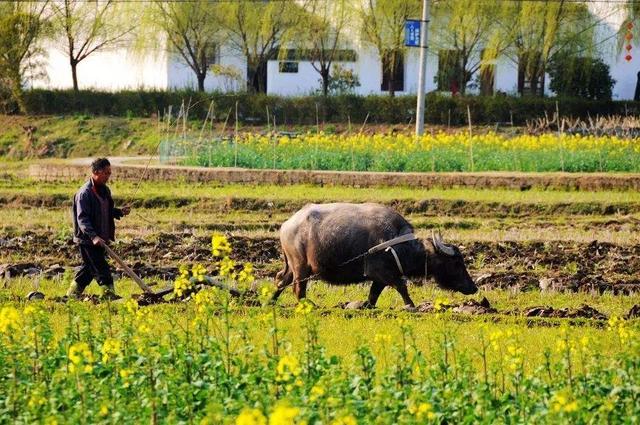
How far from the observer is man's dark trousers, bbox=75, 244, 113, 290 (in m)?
13.0

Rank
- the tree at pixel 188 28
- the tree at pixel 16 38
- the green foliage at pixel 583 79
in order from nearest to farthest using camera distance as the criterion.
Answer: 1. the tree at pixel 16 38
2. the green foliage at pixel 583 79
3. the tree at pixel 188 28

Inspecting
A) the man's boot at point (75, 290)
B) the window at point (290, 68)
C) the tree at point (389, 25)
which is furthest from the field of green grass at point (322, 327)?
Answer: the window at point (290, 68)

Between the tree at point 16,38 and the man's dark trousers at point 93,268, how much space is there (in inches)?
1095

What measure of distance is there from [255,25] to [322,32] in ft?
6.45

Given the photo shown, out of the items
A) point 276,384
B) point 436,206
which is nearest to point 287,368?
point 276,384

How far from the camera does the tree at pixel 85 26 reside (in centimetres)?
4103

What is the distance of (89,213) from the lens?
505 inches

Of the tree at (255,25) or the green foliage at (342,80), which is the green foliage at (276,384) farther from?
the green foliage at (342,80)

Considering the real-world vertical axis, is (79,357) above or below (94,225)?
above

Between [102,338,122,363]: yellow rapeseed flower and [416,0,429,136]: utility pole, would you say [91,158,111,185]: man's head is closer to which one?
[102,338,122,363]: yellow rapeseed flower

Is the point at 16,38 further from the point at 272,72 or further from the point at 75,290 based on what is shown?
the point at 75,290

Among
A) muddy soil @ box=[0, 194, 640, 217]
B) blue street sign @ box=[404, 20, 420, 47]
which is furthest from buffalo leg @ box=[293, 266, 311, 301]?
blue street sign @ box=[404, 20, 420, 47]

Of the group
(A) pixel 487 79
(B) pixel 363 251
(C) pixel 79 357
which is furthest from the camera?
(A) pixel 487 79

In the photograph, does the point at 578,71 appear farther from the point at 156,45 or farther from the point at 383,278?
the point at 383,278
